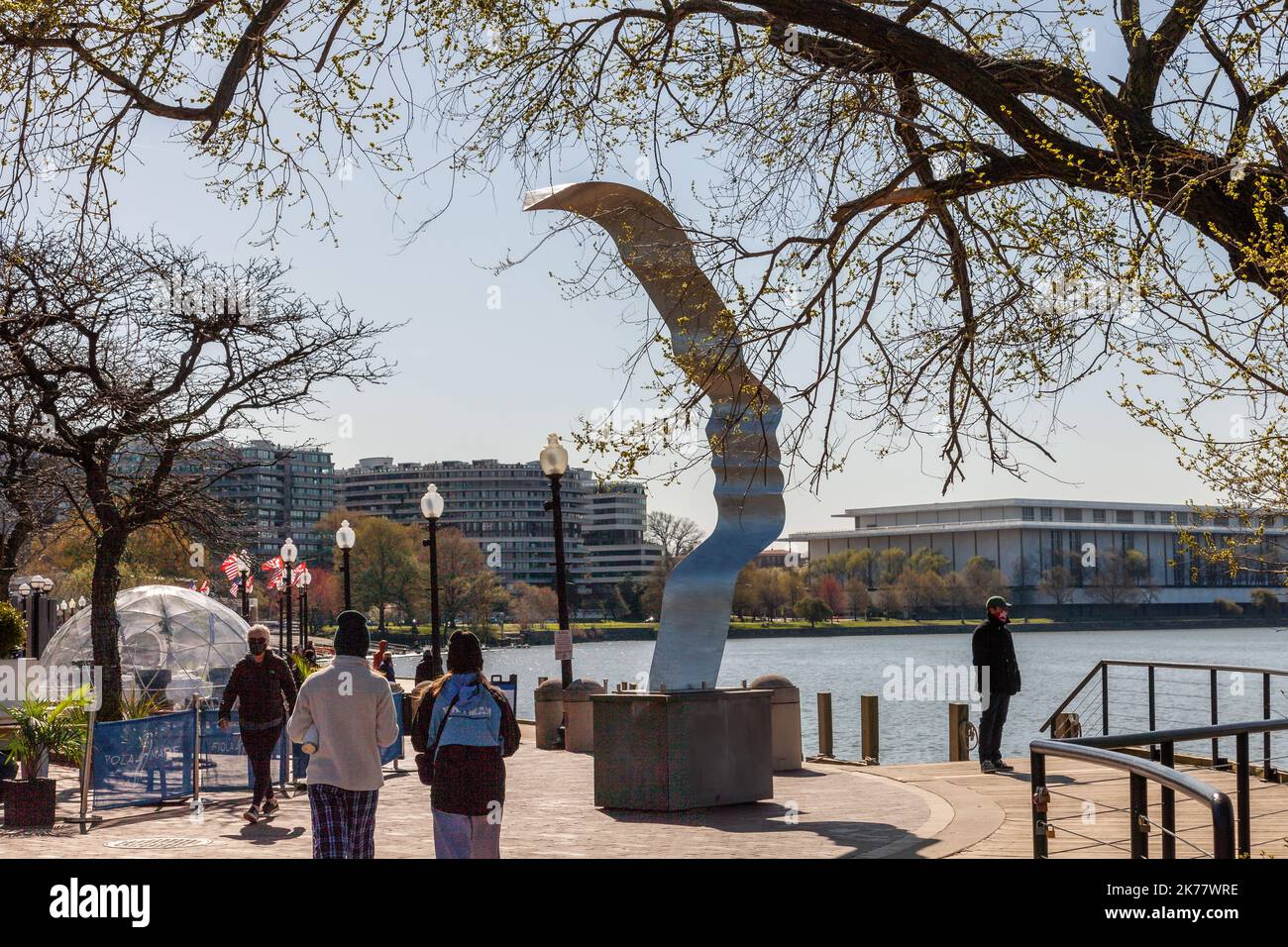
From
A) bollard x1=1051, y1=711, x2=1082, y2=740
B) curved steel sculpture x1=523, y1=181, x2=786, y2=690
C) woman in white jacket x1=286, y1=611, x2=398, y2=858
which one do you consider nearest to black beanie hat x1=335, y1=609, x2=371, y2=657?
woman in white jacket x1=286, y1=611, x2=398, y2=858

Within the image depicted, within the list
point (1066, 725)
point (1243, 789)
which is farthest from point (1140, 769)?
point (1066, 725)

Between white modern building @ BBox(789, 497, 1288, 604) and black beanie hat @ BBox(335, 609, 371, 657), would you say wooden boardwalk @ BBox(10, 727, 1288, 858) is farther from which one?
white modern building @ BBox(789, 497, 1288, 604)

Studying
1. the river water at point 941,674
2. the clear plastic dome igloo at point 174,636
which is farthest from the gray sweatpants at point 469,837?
the clear plastic dome igloo at point 174,636

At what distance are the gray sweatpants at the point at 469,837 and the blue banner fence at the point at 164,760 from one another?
6902 millimetres

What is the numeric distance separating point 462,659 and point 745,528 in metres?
9.41

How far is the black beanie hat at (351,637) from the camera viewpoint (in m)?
9.09

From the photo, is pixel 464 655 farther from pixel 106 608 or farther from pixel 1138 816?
pixel 106 608

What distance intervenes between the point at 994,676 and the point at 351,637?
30.9ft

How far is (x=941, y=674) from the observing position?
82.2 m

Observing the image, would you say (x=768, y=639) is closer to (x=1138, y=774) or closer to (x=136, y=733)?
(x=136, y=733)

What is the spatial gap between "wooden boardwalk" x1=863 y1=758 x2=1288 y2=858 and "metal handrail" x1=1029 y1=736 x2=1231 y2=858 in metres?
1.33

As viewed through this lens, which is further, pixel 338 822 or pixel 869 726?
pixel 869 726
